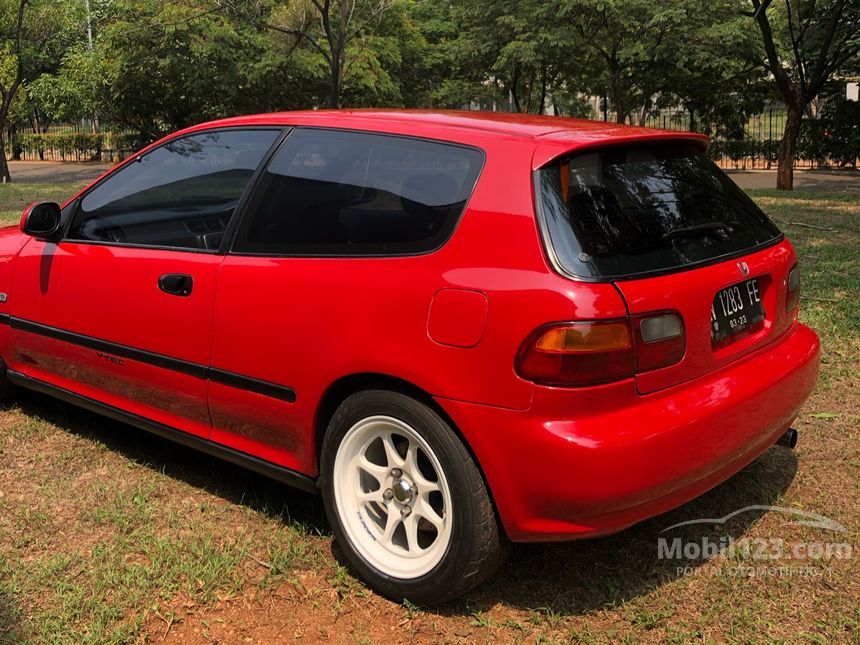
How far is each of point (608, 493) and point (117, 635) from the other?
161 centimetres

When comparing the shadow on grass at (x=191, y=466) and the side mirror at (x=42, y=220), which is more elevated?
the side mirror at (x=42, y=220)

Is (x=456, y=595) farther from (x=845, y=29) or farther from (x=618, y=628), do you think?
(x=845, y=29)

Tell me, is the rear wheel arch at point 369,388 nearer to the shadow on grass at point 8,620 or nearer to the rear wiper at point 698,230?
the rear wiper at point 698,230

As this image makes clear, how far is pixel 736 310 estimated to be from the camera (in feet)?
9.85

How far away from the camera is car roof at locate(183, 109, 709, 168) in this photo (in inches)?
112

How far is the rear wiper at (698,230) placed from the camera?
114 inches

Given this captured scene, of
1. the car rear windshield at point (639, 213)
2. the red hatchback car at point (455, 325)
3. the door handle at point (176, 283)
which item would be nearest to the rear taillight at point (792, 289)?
the red hatchback car at point (455, 325)

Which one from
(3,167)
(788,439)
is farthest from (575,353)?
(3,167)

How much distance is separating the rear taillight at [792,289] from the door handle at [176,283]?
2356 millimetres

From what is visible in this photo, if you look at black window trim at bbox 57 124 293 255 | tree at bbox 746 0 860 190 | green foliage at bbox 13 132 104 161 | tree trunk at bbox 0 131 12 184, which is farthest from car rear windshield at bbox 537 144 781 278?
green foliage at bbox 13 132 104 161

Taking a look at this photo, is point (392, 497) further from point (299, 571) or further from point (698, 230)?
point (698, 230)

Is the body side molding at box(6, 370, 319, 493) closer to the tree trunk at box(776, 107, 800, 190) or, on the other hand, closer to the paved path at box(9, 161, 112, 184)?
the tree trunk at box(776, 107, 800, 190)

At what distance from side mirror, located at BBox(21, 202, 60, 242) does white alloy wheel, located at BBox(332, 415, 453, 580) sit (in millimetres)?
2064

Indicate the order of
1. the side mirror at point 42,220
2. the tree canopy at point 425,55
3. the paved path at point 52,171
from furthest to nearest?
the paved path at point 52,171 < the tree canopy at point 425,55 < the side mirror at point 42,220
